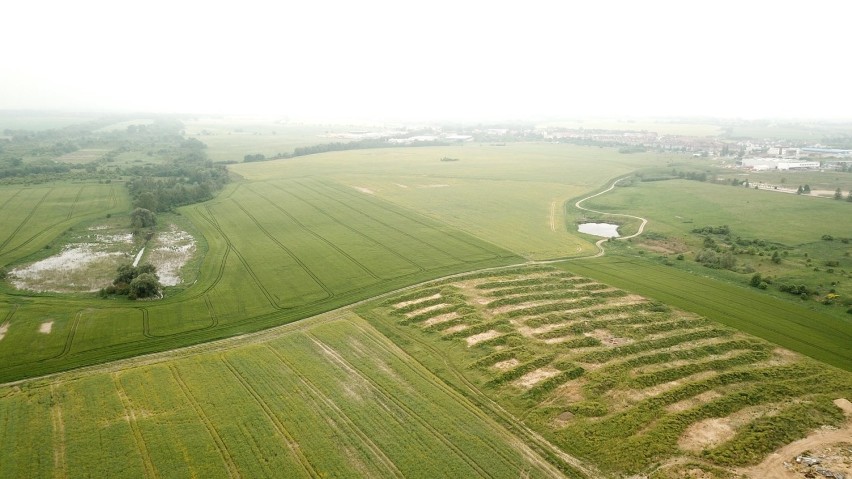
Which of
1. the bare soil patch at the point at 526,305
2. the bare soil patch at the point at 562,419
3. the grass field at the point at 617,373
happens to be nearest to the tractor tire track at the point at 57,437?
the grass field at the point at 617,373

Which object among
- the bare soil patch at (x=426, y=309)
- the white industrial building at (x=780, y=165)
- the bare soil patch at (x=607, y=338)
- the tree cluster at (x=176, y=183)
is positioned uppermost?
the white industrial building at (x=780, y=165)

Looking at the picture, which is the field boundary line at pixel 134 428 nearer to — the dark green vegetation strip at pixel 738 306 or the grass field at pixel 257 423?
the grass field at pixel 257 423

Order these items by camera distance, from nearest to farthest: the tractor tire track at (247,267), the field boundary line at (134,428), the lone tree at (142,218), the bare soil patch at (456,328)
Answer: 1. the field boundary line at (134,428)
2. the bare soil patch at (456,328)
3. the tractor tire track at (247,267)
4. the lone tree at (142,218)

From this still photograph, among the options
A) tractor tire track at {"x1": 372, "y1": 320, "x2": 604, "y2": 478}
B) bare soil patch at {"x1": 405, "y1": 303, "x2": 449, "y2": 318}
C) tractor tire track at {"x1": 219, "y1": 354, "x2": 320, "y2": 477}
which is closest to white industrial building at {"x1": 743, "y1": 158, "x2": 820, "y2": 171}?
bare soil patch at {"x1": 405, "y1": 303, "x2": 449, "y2": 318}

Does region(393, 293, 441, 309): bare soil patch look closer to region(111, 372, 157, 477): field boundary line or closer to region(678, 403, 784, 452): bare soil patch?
region(111, 372, 157, 477): field boundary line

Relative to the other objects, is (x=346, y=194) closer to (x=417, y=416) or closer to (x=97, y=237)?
(x=97, y=237)

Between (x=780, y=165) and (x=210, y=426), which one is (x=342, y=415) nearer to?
(x=210, y=426)

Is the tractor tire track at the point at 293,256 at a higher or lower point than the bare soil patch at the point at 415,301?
higher
